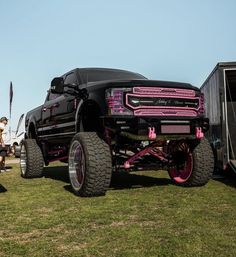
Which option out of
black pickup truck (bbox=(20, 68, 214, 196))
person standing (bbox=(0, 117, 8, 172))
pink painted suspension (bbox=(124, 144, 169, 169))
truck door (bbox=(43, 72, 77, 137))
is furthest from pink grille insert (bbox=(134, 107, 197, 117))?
person standing (bbox=(0, 117, 8, 172))

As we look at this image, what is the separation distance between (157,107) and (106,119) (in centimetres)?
90

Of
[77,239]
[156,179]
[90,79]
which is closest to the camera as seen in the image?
[77,239]

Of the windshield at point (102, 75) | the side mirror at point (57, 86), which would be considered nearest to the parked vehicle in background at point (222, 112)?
the windshield at point (102, 75)

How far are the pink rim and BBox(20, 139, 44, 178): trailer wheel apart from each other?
3424mm

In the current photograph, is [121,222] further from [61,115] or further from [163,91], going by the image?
[61,115]

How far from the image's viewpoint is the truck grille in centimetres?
664

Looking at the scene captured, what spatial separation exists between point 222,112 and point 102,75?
2.51m

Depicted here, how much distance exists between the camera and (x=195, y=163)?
25.5 feet

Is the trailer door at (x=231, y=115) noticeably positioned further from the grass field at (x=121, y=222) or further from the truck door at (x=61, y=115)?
the truck door at (x=61, y=115)

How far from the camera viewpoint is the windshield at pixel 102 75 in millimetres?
8281

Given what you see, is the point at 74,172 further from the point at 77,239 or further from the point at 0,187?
the point at 77,239

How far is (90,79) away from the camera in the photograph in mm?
8242

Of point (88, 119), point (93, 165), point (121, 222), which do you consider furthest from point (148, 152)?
point (121, 222)

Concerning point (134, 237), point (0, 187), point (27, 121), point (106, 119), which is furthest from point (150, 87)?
point (27, 121)
